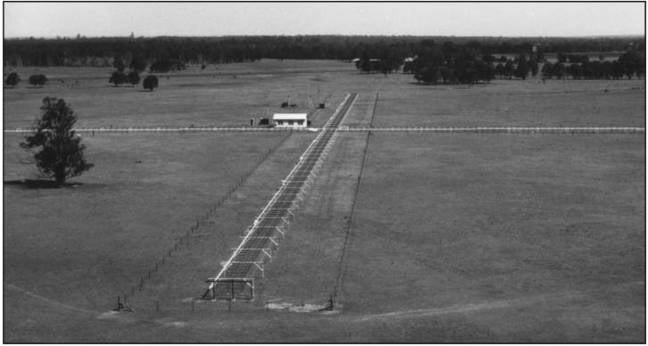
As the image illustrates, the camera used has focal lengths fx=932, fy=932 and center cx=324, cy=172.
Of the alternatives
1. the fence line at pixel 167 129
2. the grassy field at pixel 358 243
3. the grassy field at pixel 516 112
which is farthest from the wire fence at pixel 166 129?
the grassy field at pixel 516 112

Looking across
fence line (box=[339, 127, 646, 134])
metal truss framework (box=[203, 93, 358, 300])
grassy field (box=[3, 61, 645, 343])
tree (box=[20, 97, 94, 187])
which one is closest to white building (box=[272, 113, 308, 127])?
fence line (box=[339, 127, 646, 134])

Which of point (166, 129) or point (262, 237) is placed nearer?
point (262, 237)

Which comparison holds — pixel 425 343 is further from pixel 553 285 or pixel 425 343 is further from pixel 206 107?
pixel 206 107

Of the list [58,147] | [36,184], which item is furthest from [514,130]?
[36,184]

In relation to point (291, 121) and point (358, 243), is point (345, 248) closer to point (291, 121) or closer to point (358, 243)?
point (358, 243)

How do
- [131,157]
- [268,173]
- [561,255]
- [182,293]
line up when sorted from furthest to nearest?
[131,157] < [268,173] < [561,255] < [182,293]

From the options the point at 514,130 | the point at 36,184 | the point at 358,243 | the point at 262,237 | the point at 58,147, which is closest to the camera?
the point at 358,243

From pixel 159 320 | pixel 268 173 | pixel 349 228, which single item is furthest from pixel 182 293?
pixel 268 173
